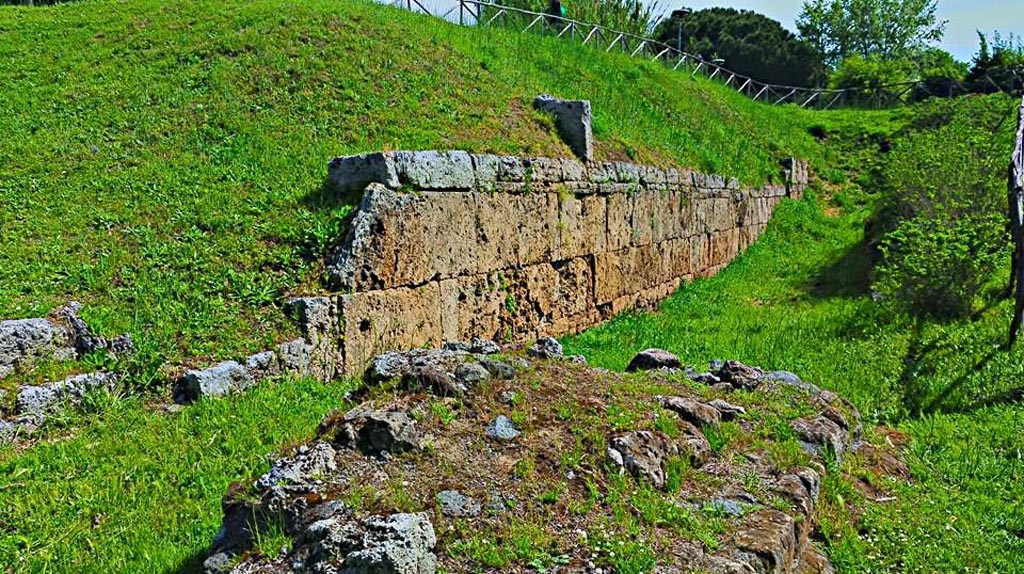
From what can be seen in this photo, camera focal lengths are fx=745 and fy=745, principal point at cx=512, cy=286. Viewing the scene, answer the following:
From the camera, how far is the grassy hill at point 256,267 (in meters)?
4.81

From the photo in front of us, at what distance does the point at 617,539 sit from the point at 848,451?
3.04 meters

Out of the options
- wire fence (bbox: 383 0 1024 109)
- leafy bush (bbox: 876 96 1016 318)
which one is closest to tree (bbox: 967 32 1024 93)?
wire fence (bbox: 383 0 1024 109)

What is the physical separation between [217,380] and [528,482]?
3.29 m

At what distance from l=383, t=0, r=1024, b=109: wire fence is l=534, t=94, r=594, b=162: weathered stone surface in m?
6.80

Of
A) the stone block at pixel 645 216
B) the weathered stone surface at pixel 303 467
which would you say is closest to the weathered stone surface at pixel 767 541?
the weathered stone surface at pixel 303 467

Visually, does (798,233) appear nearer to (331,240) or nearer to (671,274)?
(671,274)

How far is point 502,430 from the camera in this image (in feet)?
14.2

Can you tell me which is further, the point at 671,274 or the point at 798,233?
the point at 798,233

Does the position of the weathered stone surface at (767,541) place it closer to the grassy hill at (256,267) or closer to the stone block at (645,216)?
the grassy hill at (256,267)

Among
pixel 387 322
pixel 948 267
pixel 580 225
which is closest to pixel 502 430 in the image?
pixel 387 322

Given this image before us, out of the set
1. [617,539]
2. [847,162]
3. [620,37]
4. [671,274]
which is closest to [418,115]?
[671,274]

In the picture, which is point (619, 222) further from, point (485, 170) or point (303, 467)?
point (303, 467)

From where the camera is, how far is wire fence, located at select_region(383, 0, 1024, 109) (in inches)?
751

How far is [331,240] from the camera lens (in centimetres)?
747
